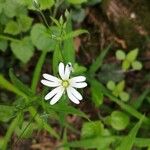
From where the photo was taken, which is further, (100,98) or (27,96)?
(100,98)

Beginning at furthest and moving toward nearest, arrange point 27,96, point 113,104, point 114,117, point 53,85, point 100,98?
point 113,104, point 114,117, point 100,98, point 27,96, point 53,85

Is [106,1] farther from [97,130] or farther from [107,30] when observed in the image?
[97,130]

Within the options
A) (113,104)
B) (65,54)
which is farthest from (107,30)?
(65,54)

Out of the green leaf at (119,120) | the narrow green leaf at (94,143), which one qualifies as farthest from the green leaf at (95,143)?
the green leaf at (119,120)

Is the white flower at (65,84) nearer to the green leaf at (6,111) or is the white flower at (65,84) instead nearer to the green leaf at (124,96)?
the green leaf at (6,111)

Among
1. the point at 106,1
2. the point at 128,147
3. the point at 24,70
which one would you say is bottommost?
the point at 128,147

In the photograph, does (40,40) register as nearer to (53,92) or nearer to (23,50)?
(23,50)
